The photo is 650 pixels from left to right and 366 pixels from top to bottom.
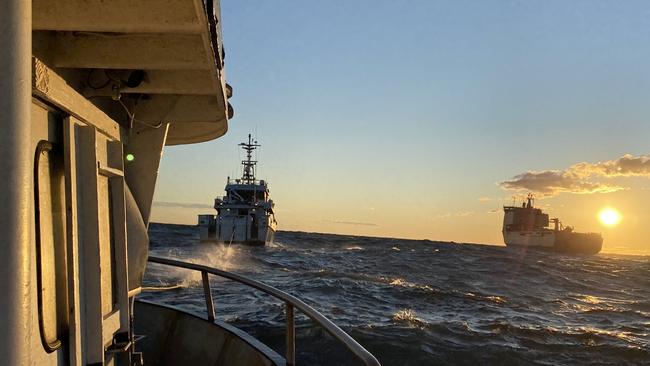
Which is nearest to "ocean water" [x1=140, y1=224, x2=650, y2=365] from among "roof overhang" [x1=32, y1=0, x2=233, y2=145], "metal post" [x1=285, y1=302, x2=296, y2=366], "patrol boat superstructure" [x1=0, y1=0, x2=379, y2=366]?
"metal post" [x1=285, y1=302, x2=296, y2=366]

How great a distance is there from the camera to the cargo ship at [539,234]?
101062 millimetres

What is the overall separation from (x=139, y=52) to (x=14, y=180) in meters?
1.92

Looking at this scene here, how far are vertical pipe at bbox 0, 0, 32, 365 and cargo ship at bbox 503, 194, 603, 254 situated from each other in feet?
355

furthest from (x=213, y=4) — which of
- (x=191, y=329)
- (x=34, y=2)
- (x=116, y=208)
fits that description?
(x=191, y=329)

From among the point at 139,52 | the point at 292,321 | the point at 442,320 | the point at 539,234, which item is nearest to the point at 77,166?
the point at 139,52

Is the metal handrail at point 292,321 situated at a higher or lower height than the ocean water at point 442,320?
higher

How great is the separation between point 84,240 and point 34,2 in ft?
3.60

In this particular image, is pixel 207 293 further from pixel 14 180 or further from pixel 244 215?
pixel 244 215

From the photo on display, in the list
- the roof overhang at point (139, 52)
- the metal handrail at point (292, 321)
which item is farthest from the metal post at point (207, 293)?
the roof overhang at point (139, 52)

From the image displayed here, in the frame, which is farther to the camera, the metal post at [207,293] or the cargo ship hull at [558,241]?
the cargo ship hull at [558,241]

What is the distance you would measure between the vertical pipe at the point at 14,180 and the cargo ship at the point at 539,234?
10814 cm

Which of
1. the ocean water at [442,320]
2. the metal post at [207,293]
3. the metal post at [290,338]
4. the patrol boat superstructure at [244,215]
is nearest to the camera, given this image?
the metal post at [290,338]

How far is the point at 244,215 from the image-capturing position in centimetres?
5822

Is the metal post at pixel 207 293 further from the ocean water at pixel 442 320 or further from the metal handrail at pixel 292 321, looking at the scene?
the ocean water at pixel 442 320
